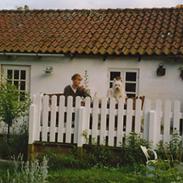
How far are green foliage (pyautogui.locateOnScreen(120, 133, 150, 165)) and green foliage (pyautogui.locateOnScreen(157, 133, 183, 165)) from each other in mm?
290

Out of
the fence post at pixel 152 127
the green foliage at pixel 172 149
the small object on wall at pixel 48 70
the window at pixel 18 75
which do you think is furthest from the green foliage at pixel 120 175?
the window at pixel 18 75

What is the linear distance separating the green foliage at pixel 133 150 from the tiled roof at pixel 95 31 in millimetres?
5680

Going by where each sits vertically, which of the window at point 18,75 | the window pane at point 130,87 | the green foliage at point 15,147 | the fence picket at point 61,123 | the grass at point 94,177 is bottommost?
the grass at point 94,177

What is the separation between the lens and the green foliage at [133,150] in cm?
914

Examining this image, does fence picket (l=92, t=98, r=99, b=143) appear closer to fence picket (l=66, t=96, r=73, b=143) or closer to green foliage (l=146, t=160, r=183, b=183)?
fence picket (l=66, t=96, r=73, b=143)

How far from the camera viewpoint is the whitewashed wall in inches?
583

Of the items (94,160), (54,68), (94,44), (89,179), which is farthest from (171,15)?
(89,179)

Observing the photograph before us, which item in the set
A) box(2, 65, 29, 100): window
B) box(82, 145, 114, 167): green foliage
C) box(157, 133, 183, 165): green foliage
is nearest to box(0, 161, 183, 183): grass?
box(82, 145, 114, 167): green foliage

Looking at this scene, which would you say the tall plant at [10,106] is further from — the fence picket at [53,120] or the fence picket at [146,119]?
the fence picket at [146,119]

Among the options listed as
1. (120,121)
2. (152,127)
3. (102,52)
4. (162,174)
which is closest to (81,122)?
(120,121)

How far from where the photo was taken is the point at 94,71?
613 inches

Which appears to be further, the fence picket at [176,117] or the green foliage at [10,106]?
the green foliage at [10,106]

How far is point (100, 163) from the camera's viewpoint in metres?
9.26

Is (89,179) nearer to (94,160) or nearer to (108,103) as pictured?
(94,160)
